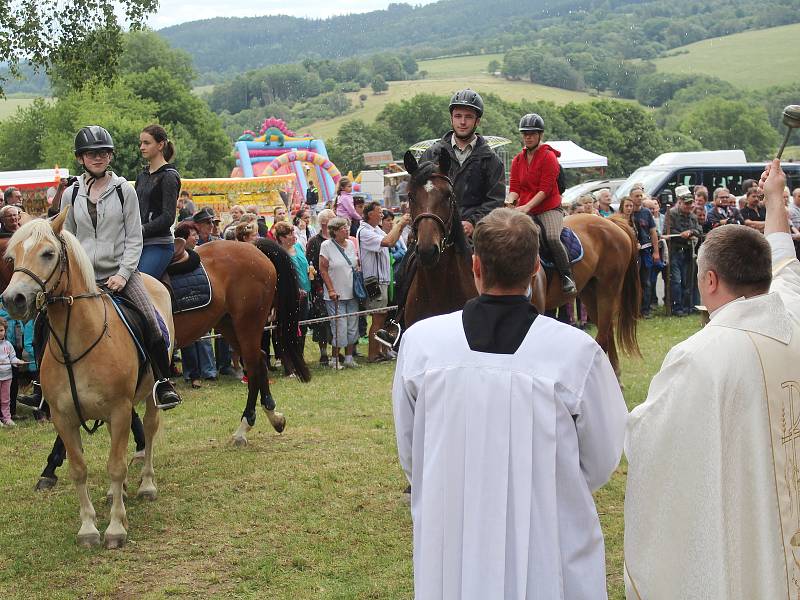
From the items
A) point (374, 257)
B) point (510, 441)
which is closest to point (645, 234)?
point (374, 257)

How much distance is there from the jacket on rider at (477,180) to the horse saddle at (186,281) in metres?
2.57

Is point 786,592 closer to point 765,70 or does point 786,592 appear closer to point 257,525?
point 257,525

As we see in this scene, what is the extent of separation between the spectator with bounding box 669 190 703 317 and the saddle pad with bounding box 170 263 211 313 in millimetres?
11401

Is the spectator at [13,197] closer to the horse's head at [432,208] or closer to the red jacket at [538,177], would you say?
the red jacket at [538,177]

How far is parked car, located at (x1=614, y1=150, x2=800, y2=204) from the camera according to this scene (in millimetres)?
29328

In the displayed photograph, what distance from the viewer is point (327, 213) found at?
45.8 ft

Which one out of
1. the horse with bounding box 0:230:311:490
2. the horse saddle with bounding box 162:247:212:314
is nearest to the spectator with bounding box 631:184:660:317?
the horse with bounding box 0:230:311:490

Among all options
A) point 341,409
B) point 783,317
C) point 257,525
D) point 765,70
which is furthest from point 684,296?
point 765,70

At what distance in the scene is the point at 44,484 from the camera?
26.1 feet

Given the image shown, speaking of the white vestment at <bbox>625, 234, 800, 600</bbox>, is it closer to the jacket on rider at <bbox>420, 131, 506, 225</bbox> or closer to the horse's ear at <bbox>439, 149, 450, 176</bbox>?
the horse's ear at <bbox>439, 149, 450, 176</bbox>

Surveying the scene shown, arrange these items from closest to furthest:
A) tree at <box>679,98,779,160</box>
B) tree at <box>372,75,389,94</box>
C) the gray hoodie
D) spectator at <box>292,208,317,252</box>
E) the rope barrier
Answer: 1. the gray hoodie
2. the rope barrier
3. spectator at <box>292,208,317,252</box>
4. tree at <box>679,98,779,160</box>
5. tree at <box>372,75,389,94</box>

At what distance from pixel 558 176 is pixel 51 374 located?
5.06 m

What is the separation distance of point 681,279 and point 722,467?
15.2 m

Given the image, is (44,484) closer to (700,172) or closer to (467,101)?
(467,101)
